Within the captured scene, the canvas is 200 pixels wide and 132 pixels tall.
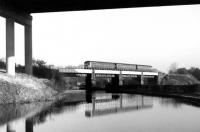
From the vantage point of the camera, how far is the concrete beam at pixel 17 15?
Result: 87.5 feet

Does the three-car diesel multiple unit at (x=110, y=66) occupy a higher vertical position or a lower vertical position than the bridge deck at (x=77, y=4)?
lower

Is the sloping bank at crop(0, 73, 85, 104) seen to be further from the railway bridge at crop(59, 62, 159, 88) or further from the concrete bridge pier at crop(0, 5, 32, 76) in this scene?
the railway bridge at crop(59, 62, 159, 88)

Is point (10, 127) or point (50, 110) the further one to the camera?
point (50, 110)

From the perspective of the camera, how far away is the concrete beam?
87.5 feet

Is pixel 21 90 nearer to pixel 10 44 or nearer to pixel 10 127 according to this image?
pixel 10 44

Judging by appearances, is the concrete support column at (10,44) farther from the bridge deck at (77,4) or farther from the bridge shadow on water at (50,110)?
the bridge shadow on water at (50,110)

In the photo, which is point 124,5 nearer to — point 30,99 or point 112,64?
point 30,99

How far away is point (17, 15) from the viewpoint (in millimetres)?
29344

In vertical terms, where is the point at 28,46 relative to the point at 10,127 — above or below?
above

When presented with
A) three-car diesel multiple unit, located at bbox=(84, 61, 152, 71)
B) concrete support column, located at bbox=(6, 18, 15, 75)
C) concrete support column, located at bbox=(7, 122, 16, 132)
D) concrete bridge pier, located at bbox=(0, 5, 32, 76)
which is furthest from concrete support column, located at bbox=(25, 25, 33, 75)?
three-car diesel multiple unit, located at bbox=(84, 61, 152, 71)

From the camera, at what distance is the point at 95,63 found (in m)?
69.9

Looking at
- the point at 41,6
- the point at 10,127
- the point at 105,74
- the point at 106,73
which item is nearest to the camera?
the point at 10,127

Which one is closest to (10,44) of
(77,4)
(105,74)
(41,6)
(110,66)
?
(41,6)

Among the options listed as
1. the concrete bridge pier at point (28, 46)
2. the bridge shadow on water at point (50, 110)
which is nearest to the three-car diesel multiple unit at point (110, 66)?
the concrete bridge pier at point (28, 46)
